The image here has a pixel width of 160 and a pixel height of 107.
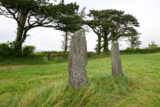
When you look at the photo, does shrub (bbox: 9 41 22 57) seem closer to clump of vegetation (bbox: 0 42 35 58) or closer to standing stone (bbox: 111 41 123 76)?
clump of vegetation (bbox: 0 42 35 58)

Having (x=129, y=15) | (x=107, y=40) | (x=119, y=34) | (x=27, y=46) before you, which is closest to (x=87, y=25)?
(x=107, y=40)

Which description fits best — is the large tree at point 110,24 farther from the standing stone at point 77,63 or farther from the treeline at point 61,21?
the standing stone at point 77,63

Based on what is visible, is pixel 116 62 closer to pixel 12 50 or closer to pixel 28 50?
pixel 12 50

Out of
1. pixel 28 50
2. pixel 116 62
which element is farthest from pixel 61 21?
pixel 116 62

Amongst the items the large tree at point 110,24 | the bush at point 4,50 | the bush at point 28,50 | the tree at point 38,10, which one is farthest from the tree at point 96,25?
the bush at point 4,50

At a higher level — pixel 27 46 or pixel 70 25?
pixel 70 25

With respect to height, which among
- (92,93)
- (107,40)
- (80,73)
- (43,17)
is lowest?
(92,93)

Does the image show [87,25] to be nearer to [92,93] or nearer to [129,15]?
[129,15]

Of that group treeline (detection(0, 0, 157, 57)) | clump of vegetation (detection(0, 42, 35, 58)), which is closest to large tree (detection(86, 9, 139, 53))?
treeline (detection(0, 0, 157, 57))

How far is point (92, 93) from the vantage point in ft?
9.11

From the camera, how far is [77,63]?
3061 mm

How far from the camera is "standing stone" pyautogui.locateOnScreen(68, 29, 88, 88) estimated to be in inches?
120

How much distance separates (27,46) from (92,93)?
1586 centimetres

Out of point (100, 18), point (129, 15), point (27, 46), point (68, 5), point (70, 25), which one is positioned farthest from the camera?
point (100, 18)
